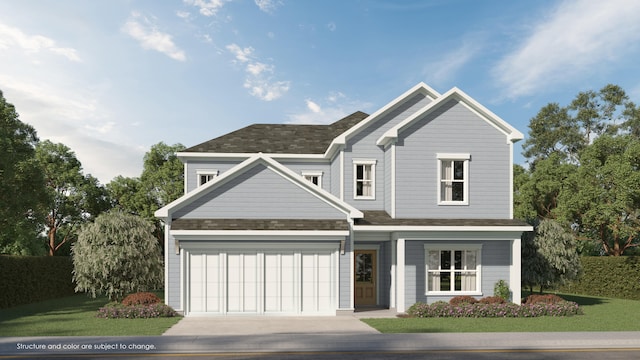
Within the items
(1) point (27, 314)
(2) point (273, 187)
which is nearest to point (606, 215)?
(2) point (273, 187)

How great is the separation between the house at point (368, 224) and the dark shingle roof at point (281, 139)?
2987 millimetres

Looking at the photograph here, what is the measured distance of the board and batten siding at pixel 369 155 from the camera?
24.6 m

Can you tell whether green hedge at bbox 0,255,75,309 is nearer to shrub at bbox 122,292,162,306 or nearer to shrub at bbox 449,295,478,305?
shrub at bbox 122,292,162,306

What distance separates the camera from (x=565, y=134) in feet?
178

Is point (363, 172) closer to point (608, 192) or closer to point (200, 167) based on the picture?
point (200, 167)

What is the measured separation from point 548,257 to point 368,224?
7974 mm

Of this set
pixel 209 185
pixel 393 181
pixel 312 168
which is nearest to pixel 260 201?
pixel 209 185

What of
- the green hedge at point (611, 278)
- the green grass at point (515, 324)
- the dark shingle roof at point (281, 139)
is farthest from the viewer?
the green hedge at point (611, 278)

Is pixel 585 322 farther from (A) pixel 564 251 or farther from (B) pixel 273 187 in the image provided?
(B) pixel 273 187

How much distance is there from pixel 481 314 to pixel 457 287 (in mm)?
2471

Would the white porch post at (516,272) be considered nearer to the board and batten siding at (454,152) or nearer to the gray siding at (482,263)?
the gray siding at (482,263)

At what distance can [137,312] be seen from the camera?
65.7 ft

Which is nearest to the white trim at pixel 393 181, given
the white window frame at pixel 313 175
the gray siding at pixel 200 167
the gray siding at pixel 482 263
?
the gray siding at pixel 482 263

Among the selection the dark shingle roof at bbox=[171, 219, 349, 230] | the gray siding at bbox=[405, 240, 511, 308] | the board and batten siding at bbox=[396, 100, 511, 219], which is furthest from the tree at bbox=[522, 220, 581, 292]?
the dark shingle roof at bbox=[171, 219, 349, 230]
